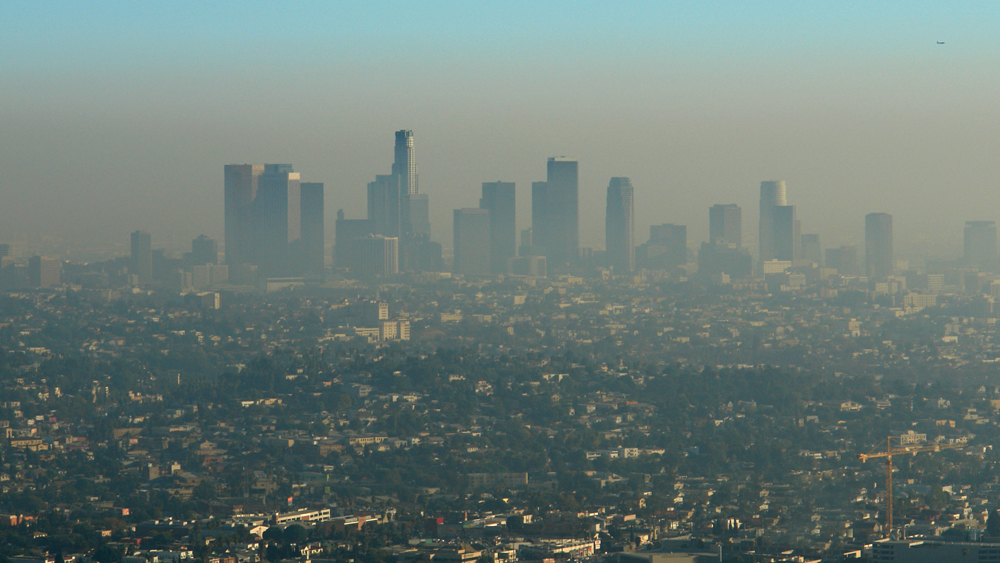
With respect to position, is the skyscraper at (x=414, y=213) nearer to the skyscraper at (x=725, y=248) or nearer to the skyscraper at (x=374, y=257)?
the skyscraper at (x=374, y=257)

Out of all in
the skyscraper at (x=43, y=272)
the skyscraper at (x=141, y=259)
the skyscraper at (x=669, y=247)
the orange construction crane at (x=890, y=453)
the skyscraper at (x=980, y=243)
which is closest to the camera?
the orange construction crane at (x=890, y=453)

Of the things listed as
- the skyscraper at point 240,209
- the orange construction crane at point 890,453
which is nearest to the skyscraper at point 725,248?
the skyscraper at point 240,209

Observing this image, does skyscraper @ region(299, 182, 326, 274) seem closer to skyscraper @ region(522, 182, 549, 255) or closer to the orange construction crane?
skyscraper @ region(522, 182, 549, 255)

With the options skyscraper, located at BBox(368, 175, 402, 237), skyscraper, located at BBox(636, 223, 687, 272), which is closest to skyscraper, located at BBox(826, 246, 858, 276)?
skyscraper, located at BBox(636, 223, 687, 272)

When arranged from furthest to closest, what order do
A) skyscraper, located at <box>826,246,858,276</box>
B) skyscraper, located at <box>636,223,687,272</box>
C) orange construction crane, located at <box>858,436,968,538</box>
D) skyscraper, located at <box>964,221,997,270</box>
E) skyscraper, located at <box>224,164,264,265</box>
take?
skyscraper, located at <box>636,223,687,272</box>
skyscraper, located at <box>826,246,858,276</box>
skyscraper, located at <box>964,221,997,270</box>
skyscraper, located at <box>224,164,264,265</box>
orange construction crane, located at <box>858,436,968,538</box>

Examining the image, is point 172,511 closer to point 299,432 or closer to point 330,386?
point 299,432
